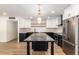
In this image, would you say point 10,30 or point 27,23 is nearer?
point 27,23

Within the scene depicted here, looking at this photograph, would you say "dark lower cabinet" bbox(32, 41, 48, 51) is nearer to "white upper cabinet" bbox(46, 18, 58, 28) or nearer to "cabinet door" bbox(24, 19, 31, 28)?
"cabinet door" bbox(24, 19, 31, 28)

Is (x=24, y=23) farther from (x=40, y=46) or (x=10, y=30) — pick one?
(x=40, y=46)

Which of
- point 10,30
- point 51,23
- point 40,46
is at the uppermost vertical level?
point 51,23

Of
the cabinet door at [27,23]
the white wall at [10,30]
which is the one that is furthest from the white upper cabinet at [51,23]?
the white wall at [10,30]

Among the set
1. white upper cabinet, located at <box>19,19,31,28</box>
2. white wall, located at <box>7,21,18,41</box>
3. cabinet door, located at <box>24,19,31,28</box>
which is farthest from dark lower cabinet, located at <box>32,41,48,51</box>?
white wall, located at <box>7,21,18,41</box>

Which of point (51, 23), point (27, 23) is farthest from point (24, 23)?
point (51, 23)

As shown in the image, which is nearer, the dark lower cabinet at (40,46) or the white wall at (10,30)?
the dark lower cabinet at (40,46)

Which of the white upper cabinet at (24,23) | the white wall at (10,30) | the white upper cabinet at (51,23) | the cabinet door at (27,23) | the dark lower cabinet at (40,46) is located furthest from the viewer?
the white upper cabinet at (51,23)

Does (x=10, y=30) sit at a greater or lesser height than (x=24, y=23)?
lesser

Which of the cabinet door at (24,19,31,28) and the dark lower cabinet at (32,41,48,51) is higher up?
the cabinet door at (24,19,31,28)

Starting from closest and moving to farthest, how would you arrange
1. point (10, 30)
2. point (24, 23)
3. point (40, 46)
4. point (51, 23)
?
point (40, 46)
point (24, 23)
point (51, 23)
point (10, 30)

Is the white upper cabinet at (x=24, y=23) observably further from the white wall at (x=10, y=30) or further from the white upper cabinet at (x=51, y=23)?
the white upper cabinet at (x=51, y=23)
